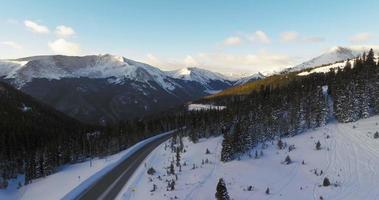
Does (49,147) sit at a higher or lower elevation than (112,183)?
lower

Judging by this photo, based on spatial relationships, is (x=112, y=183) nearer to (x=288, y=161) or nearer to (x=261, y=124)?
(x=288, y=161)

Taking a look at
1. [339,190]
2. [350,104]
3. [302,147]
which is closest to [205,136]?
[350,104]

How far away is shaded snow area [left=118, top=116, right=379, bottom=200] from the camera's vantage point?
26.5 meters

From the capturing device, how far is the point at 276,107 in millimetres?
74500

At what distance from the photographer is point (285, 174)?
107 feet

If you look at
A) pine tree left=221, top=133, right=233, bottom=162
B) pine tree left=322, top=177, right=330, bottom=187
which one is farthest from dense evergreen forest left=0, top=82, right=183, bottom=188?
pine tree left=322, top=177, right=330, bottom=187

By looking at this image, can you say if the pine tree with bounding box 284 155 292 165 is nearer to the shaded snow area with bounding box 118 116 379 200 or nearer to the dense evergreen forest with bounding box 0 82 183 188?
the shaded snow area with bounding box 118 116 379 200

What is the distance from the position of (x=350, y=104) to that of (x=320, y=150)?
77.7 feet

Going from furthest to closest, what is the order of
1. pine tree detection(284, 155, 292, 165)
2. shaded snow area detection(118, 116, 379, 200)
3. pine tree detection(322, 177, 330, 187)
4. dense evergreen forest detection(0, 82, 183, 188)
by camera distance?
dense evergreen forest detection(0, 82, 183, 188) < pine tree detection(284, 155, 292, 165) < pine tree detection(322, 177, 330, 187) < shaded snow area detection(118, 116, 379, 200)

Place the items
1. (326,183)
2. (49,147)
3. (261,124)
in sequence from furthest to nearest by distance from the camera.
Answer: (49,147) < (261,124) < (326,183)

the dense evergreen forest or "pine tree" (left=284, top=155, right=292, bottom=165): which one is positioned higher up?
"pine tree" (left=284, top=155, right=292, bottom=165)

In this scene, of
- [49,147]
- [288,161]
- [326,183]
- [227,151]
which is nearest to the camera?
[326,183]

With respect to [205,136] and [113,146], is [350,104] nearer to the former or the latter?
[205,136]

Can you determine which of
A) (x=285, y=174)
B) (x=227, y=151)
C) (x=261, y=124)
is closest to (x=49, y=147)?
(x=261, y=124)
